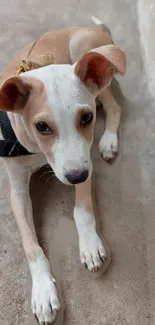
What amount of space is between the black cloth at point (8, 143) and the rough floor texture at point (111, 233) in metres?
0.28

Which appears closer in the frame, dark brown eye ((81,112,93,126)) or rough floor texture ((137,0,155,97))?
dark brown eye ((81,112,93,126))

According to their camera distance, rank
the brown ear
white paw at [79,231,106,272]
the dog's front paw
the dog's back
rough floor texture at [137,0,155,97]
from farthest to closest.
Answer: rough floor texture at [137,0,155,97] < the dog's back < white paw at [79,231,106,272] < the dog's front paw < the brown ear

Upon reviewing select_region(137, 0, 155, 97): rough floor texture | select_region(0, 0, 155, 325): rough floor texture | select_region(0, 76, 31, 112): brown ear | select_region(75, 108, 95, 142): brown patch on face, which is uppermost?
select_region(0, 76, 31, 112): brown ear

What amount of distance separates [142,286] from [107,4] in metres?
1.83

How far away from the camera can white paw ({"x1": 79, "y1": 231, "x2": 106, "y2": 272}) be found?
1.95 metres

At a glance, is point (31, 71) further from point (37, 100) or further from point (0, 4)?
point (0, 4)

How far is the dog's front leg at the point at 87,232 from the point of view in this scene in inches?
77.0

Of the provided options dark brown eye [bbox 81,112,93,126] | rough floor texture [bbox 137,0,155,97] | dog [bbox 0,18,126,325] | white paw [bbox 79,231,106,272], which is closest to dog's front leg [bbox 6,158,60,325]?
dog [bbox 0,18,126,325]

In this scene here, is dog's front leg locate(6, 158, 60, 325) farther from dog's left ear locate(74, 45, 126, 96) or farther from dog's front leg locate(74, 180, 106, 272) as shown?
dog's left ear locate(74, 45, 126, 96)

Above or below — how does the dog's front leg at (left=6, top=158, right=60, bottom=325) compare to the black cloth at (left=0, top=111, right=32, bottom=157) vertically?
below

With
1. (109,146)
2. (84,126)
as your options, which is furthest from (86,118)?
(109,146)

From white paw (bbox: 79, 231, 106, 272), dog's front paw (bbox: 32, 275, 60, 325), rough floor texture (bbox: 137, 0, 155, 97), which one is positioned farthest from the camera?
rough floor texture (bbox: 137, 0, 155, 97)

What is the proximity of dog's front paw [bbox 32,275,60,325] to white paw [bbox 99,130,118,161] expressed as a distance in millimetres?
692

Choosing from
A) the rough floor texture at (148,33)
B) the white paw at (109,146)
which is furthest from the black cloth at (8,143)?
the rough floor texture at (148,33)
